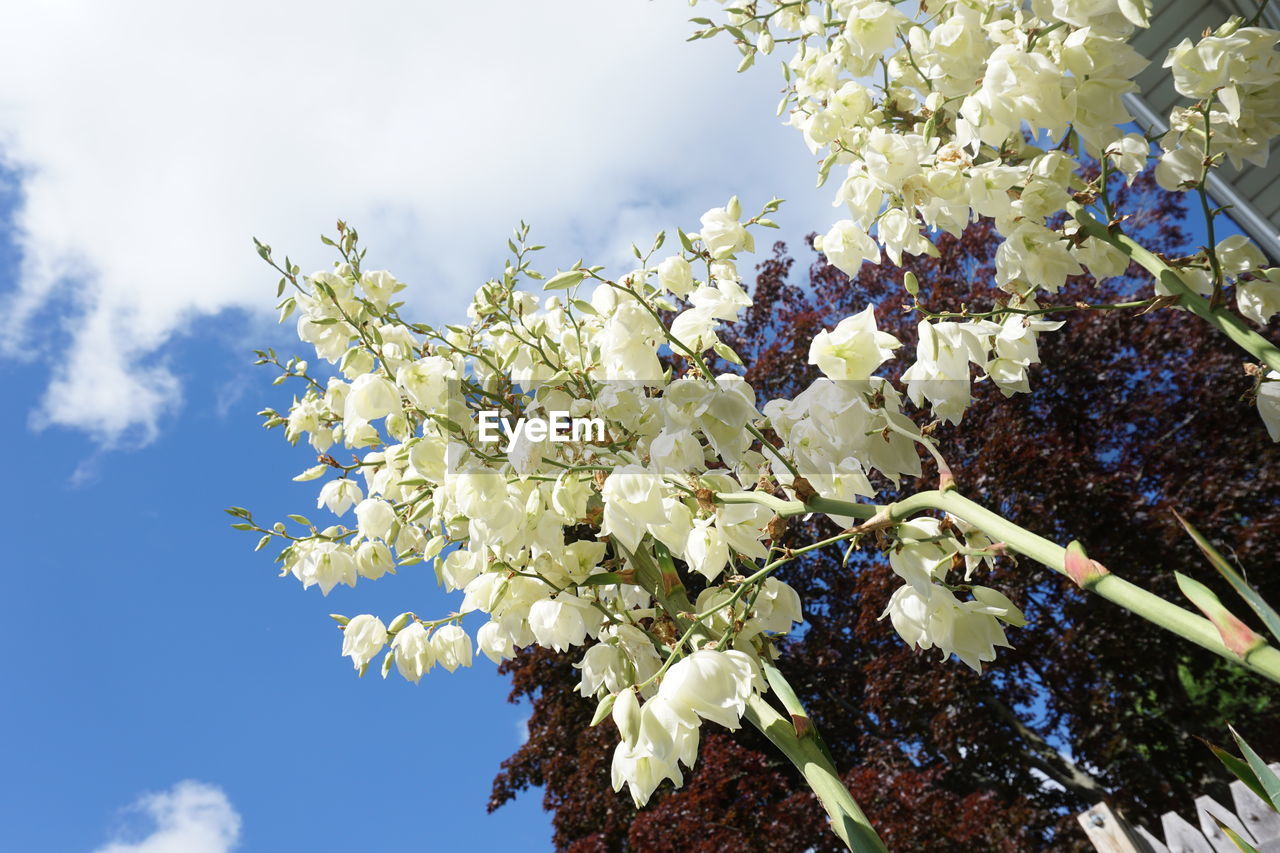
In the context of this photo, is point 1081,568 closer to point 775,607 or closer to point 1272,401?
point 775,607

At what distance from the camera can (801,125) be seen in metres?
1.75

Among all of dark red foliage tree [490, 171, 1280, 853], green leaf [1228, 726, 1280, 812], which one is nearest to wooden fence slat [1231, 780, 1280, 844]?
dark red foliage tree [490, 171, 1280, 853]

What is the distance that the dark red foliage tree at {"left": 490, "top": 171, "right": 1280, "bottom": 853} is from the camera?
4520mm

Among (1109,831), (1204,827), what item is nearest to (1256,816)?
(1204,827)

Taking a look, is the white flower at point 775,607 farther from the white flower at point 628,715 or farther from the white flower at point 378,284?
the white flower at point 378,284

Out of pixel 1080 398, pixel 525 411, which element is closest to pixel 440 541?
pixel 525 411

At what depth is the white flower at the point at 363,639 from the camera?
1.44 m

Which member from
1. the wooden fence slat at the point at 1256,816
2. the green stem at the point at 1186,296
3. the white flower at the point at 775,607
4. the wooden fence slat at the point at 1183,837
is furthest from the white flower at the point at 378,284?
the wooden fence slat at the point at 1183,837

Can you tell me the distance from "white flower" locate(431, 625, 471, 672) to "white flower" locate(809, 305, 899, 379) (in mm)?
804

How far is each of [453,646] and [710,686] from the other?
65 cm

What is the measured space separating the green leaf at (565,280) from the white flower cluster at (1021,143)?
455 mm

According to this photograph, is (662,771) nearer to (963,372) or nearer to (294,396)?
(963,372)

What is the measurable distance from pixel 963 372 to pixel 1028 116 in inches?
14.8

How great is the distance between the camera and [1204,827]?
125 inches
